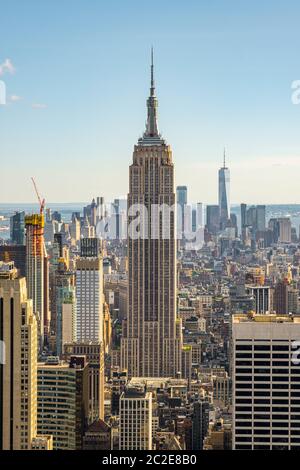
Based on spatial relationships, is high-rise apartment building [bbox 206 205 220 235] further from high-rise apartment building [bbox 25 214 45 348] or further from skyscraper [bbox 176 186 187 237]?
high-rise apartment building [bbox 25 214 45 348]

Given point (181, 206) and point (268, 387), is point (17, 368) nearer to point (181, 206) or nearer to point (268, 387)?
point (268, 387)

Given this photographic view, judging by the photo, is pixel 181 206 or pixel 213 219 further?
pixel 181 206

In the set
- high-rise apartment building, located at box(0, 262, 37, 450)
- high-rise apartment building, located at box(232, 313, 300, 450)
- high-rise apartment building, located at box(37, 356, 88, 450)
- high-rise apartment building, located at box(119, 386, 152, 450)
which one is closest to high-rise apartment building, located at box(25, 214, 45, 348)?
high-rise apartment building, located at box(37, 356, 88, 450)

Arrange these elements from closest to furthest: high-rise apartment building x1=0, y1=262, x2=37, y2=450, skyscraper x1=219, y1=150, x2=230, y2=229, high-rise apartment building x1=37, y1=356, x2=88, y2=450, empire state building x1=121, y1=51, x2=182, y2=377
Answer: high-rise apartment building x1=0, y1=262, x2=37, y2=450 < high-rise apartment building x1=37, y1=356, x2=88, y2=450 < skyscraper x1=219, y1=150, x2=230, y2=229 < empire state building x1=121, y1=51, x2=182, y2=377

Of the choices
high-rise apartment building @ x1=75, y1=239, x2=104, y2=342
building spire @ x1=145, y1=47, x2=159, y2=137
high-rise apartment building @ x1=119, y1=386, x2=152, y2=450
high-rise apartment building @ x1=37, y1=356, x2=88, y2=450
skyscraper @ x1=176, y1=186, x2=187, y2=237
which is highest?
building spire @ x1=145, y1=47, x2=159, y2=137

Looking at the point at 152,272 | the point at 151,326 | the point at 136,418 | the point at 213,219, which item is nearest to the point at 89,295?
the point at 151,326
